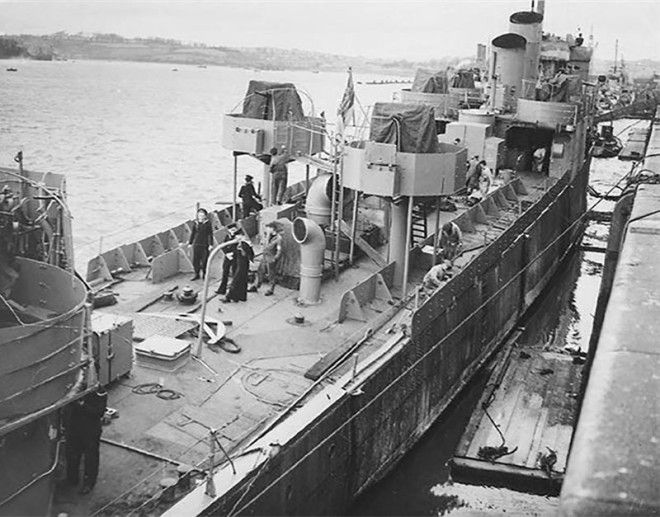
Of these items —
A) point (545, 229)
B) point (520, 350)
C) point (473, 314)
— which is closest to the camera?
point (473, 314)

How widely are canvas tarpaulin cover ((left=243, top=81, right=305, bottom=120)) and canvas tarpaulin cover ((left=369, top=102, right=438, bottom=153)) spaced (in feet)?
15.3

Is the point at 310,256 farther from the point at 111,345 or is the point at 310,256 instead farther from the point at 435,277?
the point at 111,345

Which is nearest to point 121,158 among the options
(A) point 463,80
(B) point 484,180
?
(A) point 463,80

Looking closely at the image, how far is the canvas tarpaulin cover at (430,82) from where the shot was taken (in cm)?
2938

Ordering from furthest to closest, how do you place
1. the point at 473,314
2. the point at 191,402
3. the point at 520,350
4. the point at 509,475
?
the point at 520,350 < the point at 473,314 < the point at 509,475 < the point at 191,402

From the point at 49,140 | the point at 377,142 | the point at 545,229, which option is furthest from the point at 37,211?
the point at 49,140

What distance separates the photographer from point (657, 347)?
4.86 metres

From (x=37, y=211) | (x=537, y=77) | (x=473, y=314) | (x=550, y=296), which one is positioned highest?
(x=537, y=77)

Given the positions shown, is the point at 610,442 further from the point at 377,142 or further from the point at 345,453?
the point at 377,142

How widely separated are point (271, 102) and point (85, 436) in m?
11.9

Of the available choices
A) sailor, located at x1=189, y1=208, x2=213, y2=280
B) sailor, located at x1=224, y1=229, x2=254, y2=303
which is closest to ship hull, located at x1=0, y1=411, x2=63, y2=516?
sailor, located at x1=224, y1=229, x2=254, y2=303

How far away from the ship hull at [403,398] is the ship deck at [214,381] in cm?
49

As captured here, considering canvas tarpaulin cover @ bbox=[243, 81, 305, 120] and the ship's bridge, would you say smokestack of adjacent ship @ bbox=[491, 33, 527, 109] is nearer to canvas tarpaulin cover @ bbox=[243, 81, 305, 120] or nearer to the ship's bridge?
the ship's bridge

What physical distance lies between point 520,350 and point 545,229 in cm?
677
